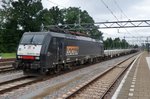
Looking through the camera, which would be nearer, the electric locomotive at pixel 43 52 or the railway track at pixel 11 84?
the railway track at pixel 11 84

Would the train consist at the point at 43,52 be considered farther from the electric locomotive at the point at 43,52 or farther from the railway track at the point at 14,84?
the railway track at the point at 14,84

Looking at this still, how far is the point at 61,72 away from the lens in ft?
77.7

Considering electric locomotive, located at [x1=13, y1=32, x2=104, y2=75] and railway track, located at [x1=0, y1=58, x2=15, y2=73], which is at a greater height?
electric locomotive, located at [x1=13, y1=32, x2=104, y2=75]

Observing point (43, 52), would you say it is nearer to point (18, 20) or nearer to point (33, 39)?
point (33, 39)

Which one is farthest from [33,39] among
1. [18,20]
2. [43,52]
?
[18,20]

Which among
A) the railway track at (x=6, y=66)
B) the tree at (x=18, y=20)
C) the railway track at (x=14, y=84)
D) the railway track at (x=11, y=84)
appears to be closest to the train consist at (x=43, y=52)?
the railway track at (x=14, y=84)

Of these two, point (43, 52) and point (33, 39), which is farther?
point (33, 39)

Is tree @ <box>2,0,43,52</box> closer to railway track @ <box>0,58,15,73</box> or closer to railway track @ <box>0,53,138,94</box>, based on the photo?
railway track @ <box>0,58,15,73</box>

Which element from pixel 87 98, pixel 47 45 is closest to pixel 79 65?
pixel 47 45

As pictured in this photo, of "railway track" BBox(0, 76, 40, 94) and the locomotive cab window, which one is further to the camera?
the locomotive cab window

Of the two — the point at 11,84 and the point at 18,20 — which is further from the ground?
the point at 18,20

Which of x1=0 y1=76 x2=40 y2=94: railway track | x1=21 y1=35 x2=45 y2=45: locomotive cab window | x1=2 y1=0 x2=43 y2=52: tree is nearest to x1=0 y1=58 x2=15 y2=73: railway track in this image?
x1=21 y1=35 x2=45 y2=45: locomotive cab window

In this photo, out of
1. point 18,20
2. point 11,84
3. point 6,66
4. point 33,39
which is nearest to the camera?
point 11,84

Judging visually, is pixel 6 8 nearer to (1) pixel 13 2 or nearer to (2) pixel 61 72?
(1) pixel 13 2
